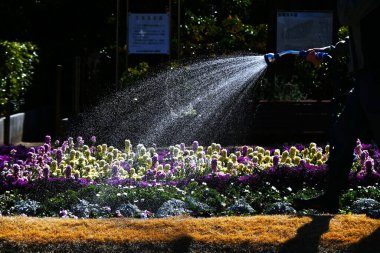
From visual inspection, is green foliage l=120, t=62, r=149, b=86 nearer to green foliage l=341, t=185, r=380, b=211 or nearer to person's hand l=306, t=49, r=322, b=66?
green foliage l=341, t=185, r=380, b=211

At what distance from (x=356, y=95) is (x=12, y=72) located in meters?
9.43

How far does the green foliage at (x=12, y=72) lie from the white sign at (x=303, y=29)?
155 inches

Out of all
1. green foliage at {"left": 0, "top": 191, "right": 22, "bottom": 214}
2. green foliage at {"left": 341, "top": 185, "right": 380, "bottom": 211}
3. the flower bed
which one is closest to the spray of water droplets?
the flower bed

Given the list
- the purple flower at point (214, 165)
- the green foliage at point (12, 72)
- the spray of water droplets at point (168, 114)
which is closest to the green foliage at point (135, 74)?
the spray of water droplets at point (168, 114)

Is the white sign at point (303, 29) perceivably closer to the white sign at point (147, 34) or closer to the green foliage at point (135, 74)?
the white sign at point (147, 34)

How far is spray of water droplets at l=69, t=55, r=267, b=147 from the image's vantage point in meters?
10.6

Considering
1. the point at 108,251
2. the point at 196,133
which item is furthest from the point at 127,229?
the point at 196,133

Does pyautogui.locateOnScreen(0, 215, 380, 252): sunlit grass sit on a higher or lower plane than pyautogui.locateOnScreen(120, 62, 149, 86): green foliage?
lower

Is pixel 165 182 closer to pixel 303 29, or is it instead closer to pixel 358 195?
pixel 358 195

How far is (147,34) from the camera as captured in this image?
46.2 ft

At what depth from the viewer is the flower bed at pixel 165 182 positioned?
5613 mm

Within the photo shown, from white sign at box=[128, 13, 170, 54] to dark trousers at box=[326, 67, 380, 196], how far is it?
9.21m

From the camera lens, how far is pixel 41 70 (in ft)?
58.4

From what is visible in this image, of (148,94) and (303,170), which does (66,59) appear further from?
(303,170)
